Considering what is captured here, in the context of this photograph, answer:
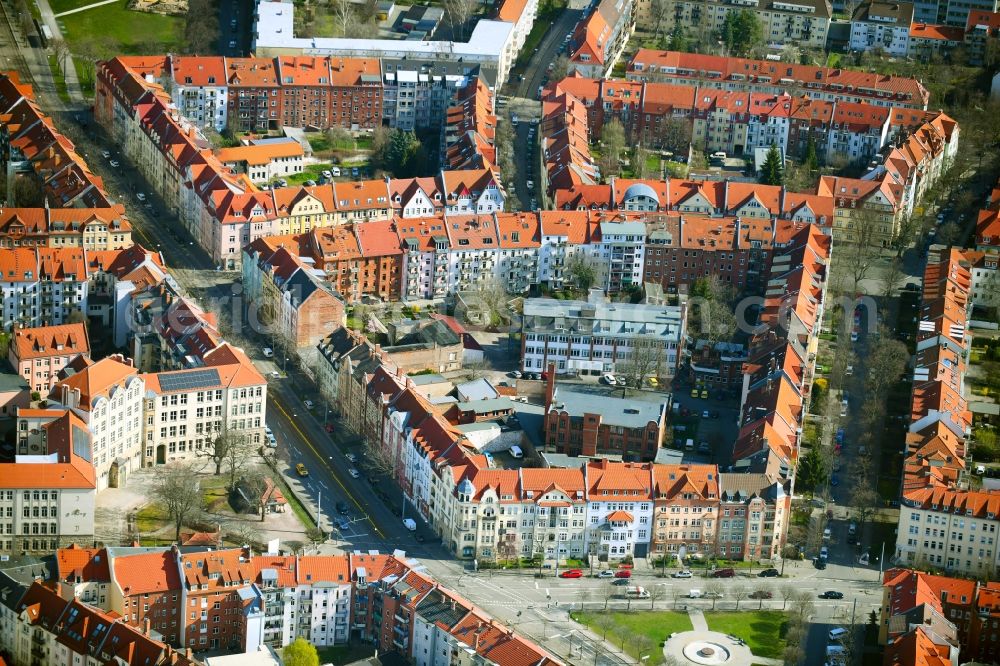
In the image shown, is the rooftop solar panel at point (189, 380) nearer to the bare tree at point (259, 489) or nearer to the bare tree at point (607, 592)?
the bare tree at point (259, 489)

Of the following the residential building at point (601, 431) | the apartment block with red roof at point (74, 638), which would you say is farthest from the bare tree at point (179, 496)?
the residential building at point (601, 431)

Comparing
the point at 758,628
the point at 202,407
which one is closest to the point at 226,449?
the point at 202,407

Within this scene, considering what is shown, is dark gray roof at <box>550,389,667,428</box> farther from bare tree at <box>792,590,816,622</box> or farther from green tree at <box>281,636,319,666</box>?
green tree at <box>281,636,319,666</box>

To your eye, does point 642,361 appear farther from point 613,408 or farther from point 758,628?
point 758,628

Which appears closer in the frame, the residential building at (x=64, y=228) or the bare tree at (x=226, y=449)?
the bare tree at (x=226, y=449)

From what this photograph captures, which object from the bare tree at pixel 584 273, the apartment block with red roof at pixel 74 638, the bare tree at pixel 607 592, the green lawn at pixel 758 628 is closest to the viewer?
the apartment block with red roof at pixel 74 638

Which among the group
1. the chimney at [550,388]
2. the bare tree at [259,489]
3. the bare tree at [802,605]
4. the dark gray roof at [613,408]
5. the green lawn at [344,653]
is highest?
the chimney at [550,388]

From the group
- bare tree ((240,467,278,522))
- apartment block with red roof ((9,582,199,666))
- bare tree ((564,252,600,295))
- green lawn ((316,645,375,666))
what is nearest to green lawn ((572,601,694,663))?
green lawn ((316,645,375,666))

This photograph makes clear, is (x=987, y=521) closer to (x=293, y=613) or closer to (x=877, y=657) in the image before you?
(x=877, y=657)
